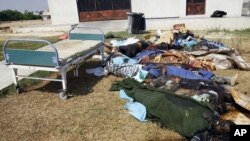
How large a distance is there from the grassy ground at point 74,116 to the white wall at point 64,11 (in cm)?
1219

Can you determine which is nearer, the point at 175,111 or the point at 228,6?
the point at 175,111

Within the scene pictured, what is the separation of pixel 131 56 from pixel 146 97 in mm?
2870

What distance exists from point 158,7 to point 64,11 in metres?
5.99

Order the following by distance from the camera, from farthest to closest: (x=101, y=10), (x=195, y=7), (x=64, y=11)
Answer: (x=101, y=10) → (x=64, y=11) → (x=195, y=7)

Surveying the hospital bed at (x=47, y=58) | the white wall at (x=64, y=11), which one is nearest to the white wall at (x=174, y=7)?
the white wall at (x=64, y=11)

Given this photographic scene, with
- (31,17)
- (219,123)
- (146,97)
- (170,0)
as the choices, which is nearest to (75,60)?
(146,97)

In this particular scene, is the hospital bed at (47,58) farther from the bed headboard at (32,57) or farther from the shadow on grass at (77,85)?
the shadow on grass at (77,85)

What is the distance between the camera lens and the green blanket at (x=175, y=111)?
3700mm

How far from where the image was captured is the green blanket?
12.1ft

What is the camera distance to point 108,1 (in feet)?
58.2

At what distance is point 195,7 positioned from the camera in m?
16.2

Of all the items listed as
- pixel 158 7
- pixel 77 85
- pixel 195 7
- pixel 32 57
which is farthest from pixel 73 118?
pixel 195 7

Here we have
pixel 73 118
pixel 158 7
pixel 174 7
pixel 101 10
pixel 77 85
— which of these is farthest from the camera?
pixel 101 10

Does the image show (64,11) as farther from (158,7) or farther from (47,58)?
(47,58)
